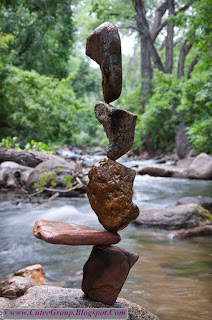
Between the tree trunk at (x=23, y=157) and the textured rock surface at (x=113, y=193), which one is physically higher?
the textured rock surface at (x=113, y=193)

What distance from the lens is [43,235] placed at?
186cm

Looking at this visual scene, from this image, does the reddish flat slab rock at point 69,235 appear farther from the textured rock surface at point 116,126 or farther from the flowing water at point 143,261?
the flowing water at point 143,261

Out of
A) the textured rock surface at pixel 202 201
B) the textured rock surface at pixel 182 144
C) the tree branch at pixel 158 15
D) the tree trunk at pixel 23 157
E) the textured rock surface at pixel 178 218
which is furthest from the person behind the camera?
the tree branch at pixel 158 15

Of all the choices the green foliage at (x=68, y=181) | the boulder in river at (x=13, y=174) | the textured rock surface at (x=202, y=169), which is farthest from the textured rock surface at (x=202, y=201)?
the textured rock surface at (x=202, y=169)

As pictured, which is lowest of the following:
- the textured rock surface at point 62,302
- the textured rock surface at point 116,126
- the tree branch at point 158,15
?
the textured rock surface at point 62,302

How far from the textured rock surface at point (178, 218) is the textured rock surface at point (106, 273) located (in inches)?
145

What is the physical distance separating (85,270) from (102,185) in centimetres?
63

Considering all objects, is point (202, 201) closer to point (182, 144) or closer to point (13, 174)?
point (13, 174)

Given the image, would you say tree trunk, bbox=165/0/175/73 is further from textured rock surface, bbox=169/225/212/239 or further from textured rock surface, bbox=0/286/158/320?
textured rock surface, bbox=0/286/158/320

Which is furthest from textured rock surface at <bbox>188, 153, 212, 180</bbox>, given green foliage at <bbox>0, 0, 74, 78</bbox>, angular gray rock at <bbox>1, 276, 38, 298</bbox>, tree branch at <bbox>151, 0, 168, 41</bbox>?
angular gray rock at <bbox>1, 276, 38, 298</bbox>

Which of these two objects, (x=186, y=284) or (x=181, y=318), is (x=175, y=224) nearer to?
(x=186, y=284)

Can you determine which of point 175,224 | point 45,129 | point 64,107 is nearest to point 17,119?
point 45,129

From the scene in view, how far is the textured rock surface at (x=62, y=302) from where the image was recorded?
2.18 meters

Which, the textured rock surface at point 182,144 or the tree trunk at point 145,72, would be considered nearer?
the textured rock surface at point 182,144
